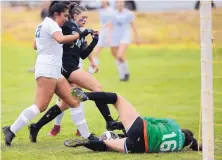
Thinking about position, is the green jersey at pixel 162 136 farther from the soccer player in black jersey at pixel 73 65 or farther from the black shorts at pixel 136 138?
the soccer player in black jersey at pixel 73 65

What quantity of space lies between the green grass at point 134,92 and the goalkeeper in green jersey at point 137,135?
0.42 ft

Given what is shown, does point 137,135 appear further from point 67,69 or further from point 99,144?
point 67,69

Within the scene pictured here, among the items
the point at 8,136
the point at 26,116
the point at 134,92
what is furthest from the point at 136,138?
the point at 134,92

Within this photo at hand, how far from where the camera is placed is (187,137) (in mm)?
9078

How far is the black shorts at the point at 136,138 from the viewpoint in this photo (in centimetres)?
878

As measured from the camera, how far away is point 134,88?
17906mm

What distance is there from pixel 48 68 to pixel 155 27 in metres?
21.4

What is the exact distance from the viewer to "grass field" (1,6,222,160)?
30.6 ft

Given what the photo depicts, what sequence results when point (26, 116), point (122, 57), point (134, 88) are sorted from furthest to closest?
point (122, 57)
point (134, 88)
point (26, 116)

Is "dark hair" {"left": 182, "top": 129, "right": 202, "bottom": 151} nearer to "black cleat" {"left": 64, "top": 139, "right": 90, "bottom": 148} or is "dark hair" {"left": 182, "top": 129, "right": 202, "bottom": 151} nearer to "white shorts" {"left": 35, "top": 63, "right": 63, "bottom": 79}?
"black cleat" {"left": 64, "top": 139, "right": 90, "bottom": 148}

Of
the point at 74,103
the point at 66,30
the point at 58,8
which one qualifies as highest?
the point at 58,8

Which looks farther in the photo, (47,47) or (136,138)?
(47,47)

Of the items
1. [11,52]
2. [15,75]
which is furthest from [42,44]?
[11,52]

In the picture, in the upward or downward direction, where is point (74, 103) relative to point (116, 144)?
upward
